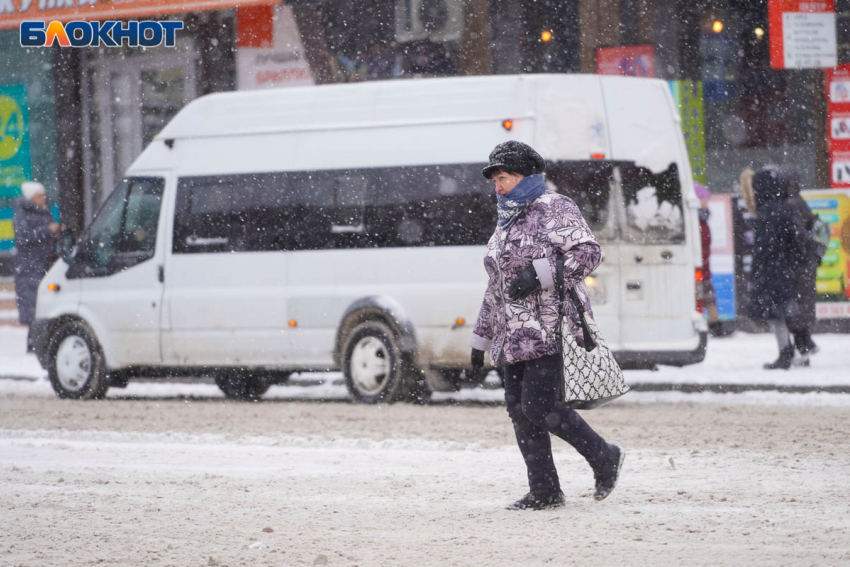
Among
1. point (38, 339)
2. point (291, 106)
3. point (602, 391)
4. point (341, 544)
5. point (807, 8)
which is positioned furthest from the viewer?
point (807, 8)

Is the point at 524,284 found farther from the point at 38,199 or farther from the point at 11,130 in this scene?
the point at 11,130

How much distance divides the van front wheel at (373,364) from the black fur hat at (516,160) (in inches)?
230

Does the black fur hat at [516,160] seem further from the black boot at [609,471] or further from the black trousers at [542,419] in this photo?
the black boot at [609,471]

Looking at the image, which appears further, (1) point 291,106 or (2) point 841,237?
(2) point 841,237

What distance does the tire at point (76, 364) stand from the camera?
13648 mm

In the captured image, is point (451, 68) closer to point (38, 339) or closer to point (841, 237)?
point (841, 237)

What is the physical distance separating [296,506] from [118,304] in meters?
7.06

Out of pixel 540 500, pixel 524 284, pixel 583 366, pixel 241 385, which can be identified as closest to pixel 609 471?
pixel 540 500

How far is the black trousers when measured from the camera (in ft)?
21.1

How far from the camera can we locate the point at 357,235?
12.4 m

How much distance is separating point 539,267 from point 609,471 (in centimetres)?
104

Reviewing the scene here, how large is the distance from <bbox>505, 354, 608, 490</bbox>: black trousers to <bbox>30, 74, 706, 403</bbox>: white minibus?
528 cm

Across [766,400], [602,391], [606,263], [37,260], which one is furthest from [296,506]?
[37,260]

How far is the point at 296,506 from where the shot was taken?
22.7 feet
